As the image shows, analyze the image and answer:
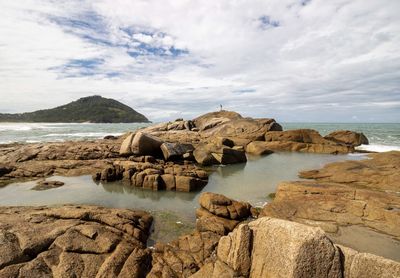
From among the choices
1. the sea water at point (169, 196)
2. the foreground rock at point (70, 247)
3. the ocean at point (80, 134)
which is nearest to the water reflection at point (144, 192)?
the sea water at point (169, 196)

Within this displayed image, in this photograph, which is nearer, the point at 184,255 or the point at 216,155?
the point at 184,255

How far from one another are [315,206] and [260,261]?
21.5 ft

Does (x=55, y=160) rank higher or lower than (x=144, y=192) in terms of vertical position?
higher

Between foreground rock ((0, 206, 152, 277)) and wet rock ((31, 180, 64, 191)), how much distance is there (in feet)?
25.3

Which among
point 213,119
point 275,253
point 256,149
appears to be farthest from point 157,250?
point 213,119

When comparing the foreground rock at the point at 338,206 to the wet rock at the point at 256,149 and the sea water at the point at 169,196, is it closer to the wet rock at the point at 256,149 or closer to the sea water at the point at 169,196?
the sea water at the point at 169,196

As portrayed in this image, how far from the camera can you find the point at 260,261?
6.18m

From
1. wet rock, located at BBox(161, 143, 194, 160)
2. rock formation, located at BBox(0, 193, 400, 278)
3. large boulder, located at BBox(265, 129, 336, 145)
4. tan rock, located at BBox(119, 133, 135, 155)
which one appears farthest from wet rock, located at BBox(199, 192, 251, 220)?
large boulder, located at BBox(265, 129, 336, 145)

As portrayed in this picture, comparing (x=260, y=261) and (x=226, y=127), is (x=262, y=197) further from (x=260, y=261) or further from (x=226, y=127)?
(x=226, y=127)

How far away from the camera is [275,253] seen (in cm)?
593

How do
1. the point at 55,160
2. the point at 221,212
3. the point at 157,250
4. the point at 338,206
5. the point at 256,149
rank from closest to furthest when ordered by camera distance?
the point at 157,250
the point at 338,206
the point at 221,212
the point at 55,160
the point at 256,149

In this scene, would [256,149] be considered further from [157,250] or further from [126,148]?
[157,250]

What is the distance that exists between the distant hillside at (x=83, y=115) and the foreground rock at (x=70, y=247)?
531 feet

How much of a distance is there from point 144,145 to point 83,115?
155 m
